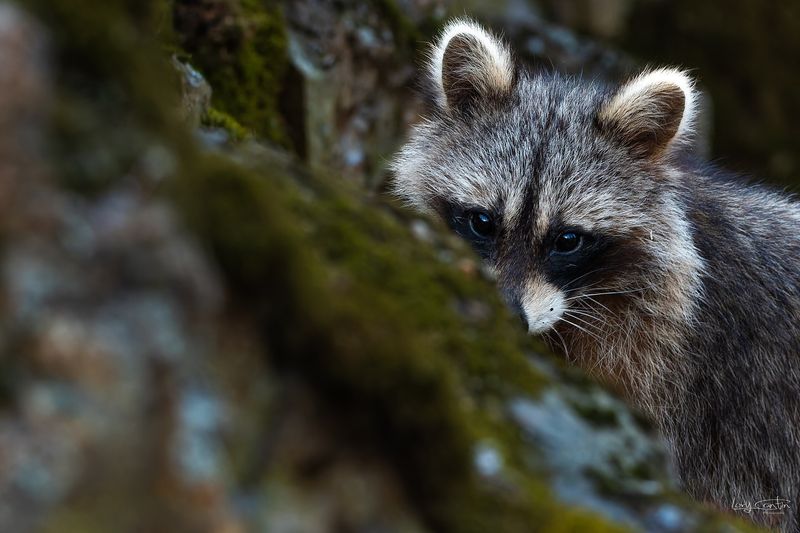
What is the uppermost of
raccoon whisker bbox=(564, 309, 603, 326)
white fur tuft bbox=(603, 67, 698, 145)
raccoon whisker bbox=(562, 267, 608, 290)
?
white fur tuft bbox=(603, 67, 698, 145)

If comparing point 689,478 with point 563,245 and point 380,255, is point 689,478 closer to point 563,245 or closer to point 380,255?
point 563,245

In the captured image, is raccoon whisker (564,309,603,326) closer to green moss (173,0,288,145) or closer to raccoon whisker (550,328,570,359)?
raccoon whisker (550,328,570,359)

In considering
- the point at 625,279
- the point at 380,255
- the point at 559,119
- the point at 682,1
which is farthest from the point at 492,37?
the point at 682,1

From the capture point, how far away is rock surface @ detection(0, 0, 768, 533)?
5.59 ft

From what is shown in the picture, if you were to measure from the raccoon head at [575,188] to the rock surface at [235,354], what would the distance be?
211 cm

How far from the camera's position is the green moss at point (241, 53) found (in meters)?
5.84

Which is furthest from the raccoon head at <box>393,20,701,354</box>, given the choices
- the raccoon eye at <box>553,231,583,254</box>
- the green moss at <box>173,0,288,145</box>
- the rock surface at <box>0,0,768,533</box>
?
the rock surface at <box>0,0,768,533</box>

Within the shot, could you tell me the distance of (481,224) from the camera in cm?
495

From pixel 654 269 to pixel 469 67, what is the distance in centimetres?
148

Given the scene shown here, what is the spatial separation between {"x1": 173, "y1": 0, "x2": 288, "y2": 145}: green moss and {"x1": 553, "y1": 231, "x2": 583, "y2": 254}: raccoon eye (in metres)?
2.16

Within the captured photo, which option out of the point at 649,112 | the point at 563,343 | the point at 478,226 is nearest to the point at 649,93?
the point at 649,112

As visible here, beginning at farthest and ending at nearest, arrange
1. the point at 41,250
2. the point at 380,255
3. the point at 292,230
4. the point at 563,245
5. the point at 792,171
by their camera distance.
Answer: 1. the point at 792,171
2. the point at 563,245
3. the point at 380,255
4. the point at 292,230
5. the point at 41,250

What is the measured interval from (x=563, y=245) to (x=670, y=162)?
0.80 meters

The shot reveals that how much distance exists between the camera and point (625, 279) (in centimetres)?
506
